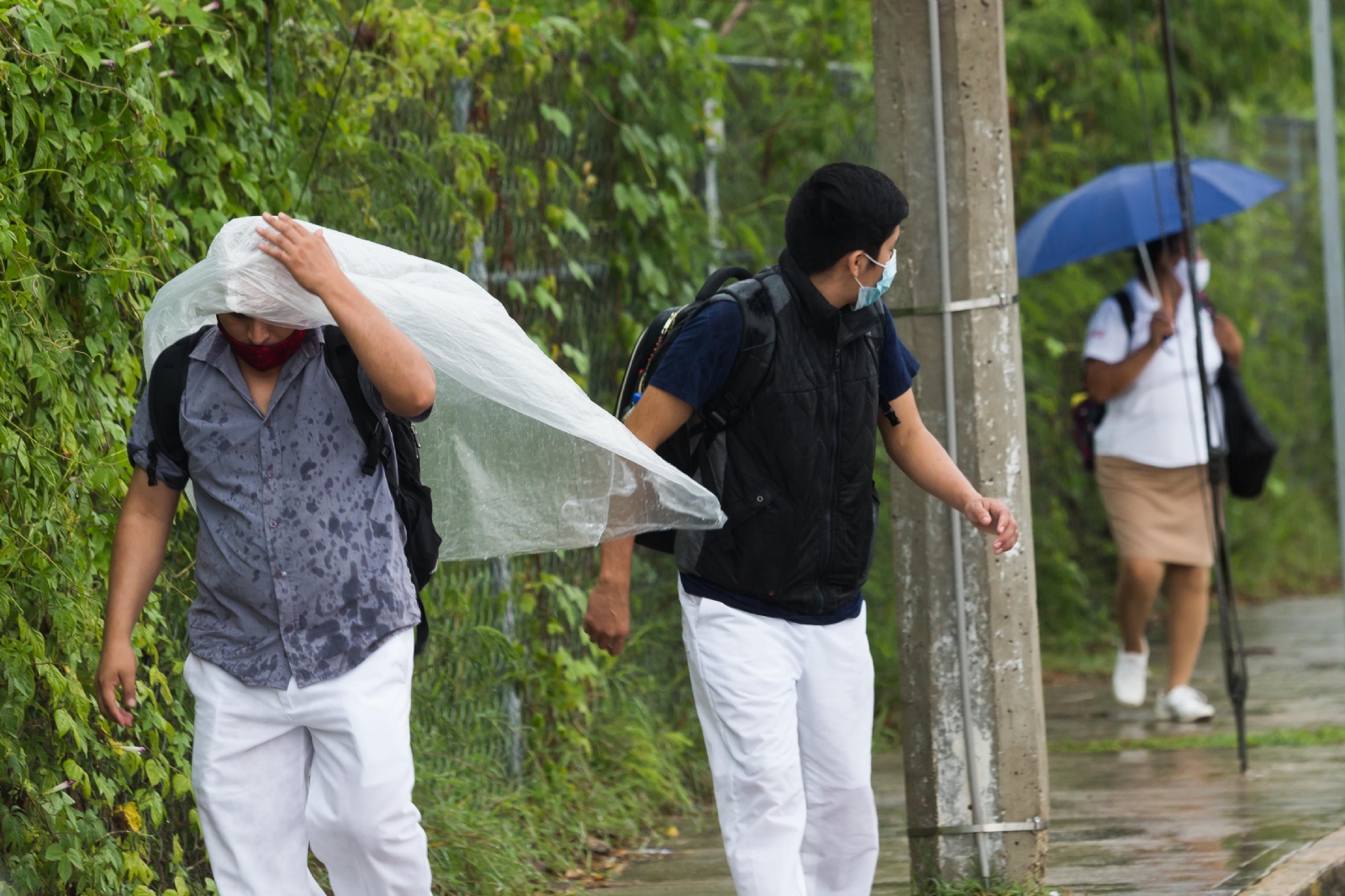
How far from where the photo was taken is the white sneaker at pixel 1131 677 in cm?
794

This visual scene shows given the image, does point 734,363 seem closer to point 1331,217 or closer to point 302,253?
point 302,253

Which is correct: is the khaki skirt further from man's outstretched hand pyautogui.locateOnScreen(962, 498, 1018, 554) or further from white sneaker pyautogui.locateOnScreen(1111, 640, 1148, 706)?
man's outstretched hand pyautogui.locateOnScreen(962, 498, 1018, 554)

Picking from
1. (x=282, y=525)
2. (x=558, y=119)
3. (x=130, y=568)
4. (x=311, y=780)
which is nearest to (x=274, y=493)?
(x=282, y=525)

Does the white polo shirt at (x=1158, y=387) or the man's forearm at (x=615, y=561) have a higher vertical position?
the white polo shirt at (x=1158, y=387)

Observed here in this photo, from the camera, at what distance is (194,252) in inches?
185

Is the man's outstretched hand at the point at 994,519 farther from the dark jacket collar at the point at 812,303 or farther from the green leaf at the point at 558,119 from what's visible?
the green leaf at the point at 558,119

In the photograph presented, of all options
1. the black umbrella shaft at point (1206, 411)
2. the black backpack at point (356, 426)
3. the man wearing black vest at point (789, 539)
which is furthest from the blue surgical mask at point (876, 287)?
the black umbrella shaft at point (1206, 411)

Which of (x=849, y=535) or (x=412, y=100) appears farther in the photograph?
(x=412, y=100)

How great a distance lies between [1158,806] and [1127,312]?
96.7 inches

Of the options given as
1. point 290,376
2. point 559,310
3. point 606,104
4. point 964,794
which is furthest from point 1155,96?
point 290,376

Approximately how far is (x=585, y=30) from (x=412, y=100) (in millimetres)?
1185

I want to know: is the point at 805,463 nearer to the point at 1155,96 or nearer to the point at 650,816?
the point at 650,816

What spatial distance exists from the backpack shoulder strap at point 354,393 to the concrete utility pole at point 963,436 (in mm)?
1806

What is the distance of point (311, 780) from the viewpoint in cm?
350
